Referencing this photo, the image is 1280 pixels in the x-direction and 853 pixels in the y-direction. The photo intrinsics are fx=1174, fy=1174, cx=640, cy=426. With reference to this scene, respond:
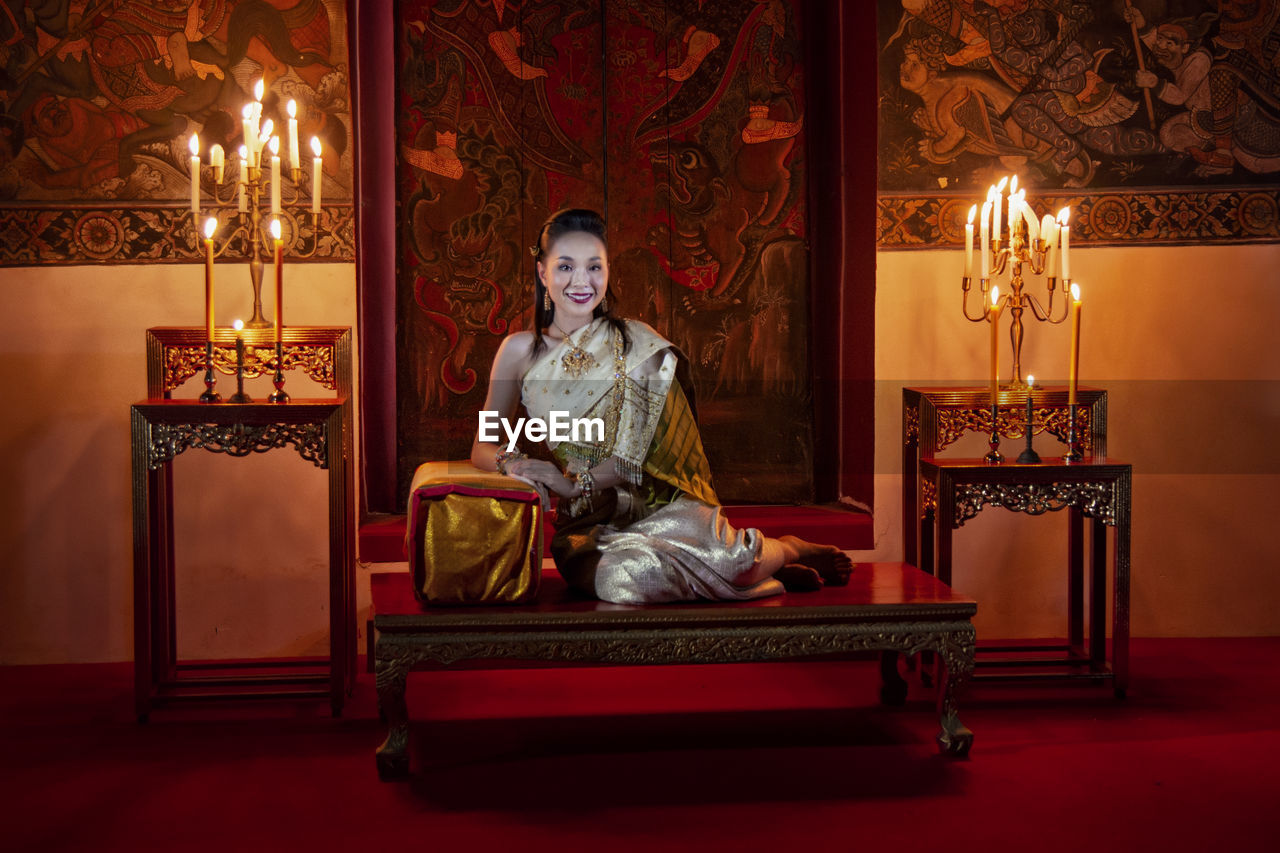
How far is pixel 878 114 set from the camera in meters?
4.13

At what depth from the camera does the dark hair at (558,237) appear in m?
3.23

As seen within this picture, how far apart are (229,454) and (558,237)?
115cm

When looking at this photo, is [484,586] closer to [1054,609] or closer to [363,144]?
[363,144]

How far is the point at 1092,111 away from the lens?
4.13 meters

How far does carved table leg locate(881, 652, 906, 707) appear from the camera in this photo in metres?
3.41

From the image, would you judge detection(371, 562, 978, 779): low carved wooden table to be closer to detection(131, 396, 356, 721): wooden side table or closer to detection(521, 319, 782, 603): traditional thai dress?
detection(521, 319, 782, 603): traditional thai dress

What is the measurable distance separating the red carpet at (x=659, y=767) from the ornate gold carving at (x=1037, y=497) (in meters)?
0.56

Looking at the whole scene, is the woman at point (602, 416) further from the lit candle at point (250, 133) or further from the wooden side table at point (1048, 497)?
the lit candle at point (250, 133)

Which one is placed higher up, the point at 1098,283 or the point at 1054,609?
the point at 1098,283

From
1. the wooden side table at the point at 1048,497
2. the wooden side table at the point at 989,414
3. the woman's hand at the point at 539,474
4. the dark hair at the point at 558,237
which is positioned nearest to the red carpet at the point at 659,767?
the wooden side table at the point at 1048,497

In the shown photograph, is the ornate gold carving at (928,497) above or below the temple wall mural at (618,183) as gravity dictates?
below

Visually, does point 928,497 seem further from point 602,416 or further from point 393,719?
point 393,719

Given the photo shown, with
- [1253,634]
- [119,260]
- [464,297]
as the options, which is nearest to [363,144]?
[464,297]

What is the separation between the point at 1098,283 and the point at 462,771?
2.78m
